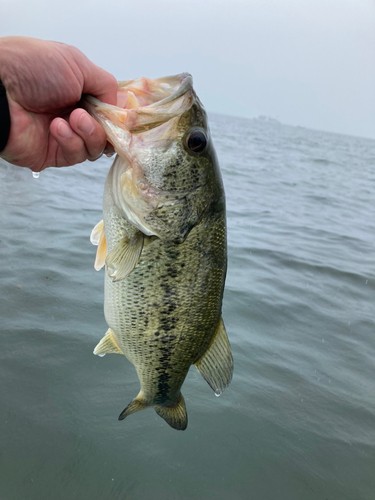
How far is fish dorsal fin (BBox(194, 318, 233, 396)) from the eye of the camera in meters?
2.21

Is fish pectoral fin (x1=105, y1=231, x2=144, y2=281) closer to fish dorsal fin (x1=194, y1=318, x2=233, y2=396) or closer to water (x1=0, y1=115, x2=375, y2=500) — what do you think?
fish dorsal fin (x1=194, y1=318, x2=233, y2=396)

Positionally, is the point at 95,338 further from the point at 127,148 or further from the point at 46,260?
the point at 127,148

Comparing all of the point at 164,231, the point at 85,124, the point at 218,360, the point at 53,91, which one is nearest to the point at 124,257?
the point at 164,231

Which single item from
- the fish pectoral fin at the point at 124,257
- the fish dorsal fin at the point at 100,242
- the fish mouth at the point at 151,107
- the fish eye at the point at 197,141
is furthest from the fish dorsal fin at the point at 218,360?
the fish mouth at the point at 151,107

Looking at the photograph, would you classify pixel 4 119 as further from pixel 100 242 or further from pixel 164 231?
pixel 164 231

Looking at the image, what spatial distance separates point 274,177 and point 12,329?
16849 millimetres

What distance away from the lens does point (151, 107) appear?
1848mm

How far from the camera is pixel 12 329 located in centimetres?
410

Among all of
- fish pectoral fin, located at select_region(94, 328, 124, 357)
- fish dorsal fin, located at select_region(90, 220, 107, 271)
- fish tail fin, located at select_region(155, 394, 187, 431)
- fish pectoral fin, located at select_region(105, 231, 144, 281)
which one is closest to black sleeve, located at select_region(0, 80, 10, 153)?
fish dorsal fin, located at select_region(90, 220, 107, 271)

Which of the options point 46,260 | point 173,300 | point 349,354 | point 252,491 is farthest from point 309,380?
point 46,260

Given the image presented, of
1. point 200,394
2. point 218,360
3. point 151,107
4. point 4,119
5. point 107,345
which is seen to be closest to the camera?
point 151,107

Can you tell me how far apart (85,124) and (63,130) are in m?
0.14

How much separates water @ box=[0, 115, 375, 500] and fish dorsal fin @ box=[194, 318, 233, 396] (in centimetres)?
119

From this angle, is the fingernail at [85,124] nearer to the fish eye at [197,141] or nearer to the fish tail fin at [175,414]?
the fish eye at [197,141]
